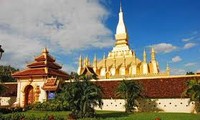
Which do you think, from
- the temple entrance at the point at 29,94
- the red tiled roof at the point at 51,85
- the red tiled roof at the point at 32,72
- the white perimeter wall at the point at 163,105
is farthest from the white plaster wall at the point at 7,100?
the white perimeter wall at the point at 163,105

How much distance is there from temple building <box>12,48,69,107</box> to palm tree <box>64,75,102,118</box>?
1143 centimetres

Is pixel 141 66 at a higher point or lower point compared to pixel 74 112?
higher

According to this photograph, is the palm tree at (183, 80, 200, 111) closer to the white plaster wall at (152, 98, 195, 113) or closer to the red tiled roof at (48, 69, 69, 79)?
the white plaster wall at (152, 98, 195, 113)

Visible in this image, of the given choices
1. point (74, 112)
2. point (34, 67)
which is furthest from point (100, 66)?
point (74, 112)

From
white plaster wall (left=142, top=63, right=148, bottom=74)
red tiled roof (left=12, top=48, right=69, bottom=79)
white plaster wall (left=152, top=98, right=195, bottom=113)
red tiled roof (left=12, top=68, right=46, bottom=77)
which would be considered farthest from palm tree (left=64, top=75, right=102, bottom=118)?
white plaster wall (left=142, top=63, right=148, bottom=74)

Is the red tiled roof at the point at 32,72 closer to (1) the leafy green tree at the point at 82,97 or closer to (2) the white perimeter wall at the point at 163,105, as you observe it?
(2) the white perimeter wall at the point at 163,105

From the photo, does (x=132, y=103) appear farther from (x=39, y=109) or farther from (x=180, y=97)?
(x=39, y=109)

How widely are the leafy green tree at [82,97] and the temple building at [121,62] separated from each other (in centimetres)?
3047

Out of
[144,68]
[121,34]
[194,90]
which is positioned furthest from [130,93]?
[121,34]

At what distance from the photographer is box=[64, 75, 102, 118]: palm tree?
71.3ft

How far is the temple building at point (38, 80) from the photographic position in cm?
3409

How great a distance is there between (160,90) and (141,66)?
2803 centimetres

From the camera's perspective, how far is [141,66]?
5772cm

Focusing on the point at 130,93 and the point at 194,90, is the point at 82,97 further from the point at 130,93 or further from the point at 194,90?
the point at 194,90
